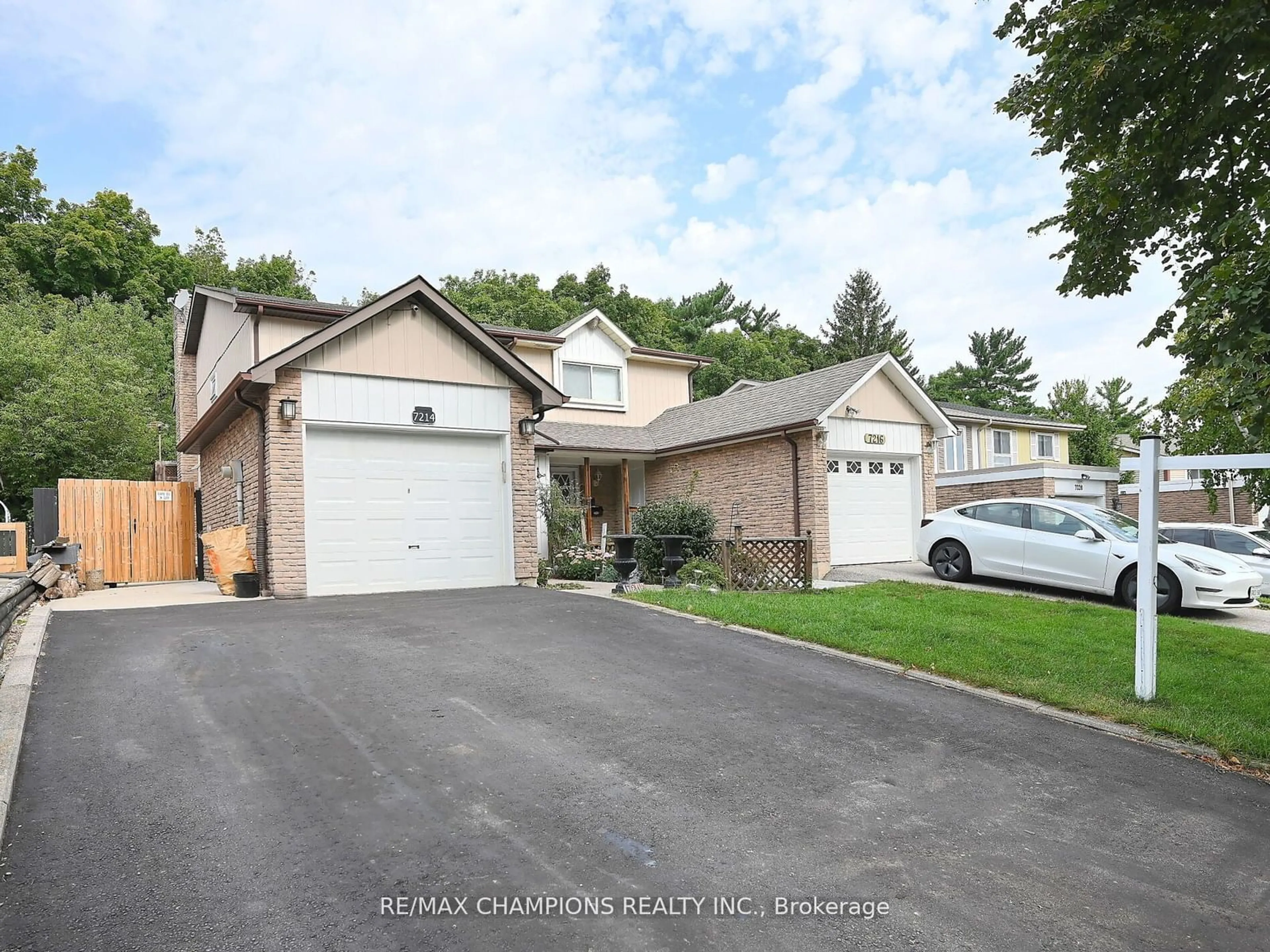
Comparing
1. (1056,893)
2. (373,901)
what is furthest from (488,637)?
(1056,893)

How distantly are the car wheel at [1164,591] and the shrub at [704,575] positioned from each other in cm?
596

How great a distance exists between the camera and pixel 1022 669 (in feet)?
22.8

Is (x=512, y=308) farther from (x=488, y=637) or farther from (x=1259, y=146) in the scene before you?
(x=1259, y=146)

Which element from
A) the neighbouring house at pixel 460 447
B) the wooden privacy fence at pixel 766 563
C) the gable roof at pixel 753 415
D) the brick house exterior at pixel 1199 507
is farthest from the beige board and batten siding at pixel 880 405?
the brick house exterior at pixel 1199 507

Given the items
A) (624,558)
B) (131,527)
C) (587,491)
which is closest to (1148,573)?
(624,558)

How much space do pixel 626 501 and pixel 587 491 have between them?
1.43 m

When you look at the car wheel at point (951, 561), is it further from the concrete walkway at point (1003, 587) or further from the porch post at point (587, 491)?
the porch post at point (587, 491)

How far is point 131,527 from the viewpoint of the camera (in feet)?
53.1

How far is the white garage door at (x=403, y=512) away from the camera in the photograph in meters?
11.4

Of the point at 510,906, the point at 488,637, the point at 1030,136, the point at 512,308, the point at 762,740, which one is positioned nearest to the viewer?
the point at 510,906

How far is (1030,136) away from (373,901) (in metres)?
7.61

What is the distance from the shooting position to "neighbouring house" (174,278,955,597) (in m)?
11.4

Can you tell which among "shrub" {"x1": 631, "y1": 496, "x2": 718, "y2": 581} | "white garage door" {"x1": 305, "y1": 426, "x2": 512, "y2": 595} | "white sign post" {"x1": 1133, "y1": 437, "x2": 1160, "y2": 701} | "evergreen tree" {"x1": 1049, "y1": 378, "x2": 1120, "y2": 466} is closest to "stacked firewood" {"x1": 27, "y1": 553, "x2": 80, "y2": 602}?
"white garage door" {"x1": 305, "y1": 426, "x2": 512, "y2": 595}

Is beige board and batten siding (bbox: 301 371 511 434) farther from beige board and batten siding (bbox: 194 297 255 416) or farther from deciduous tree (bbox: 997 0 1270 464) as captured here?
deciduous tree (bbox: 997 0 1270 464)
